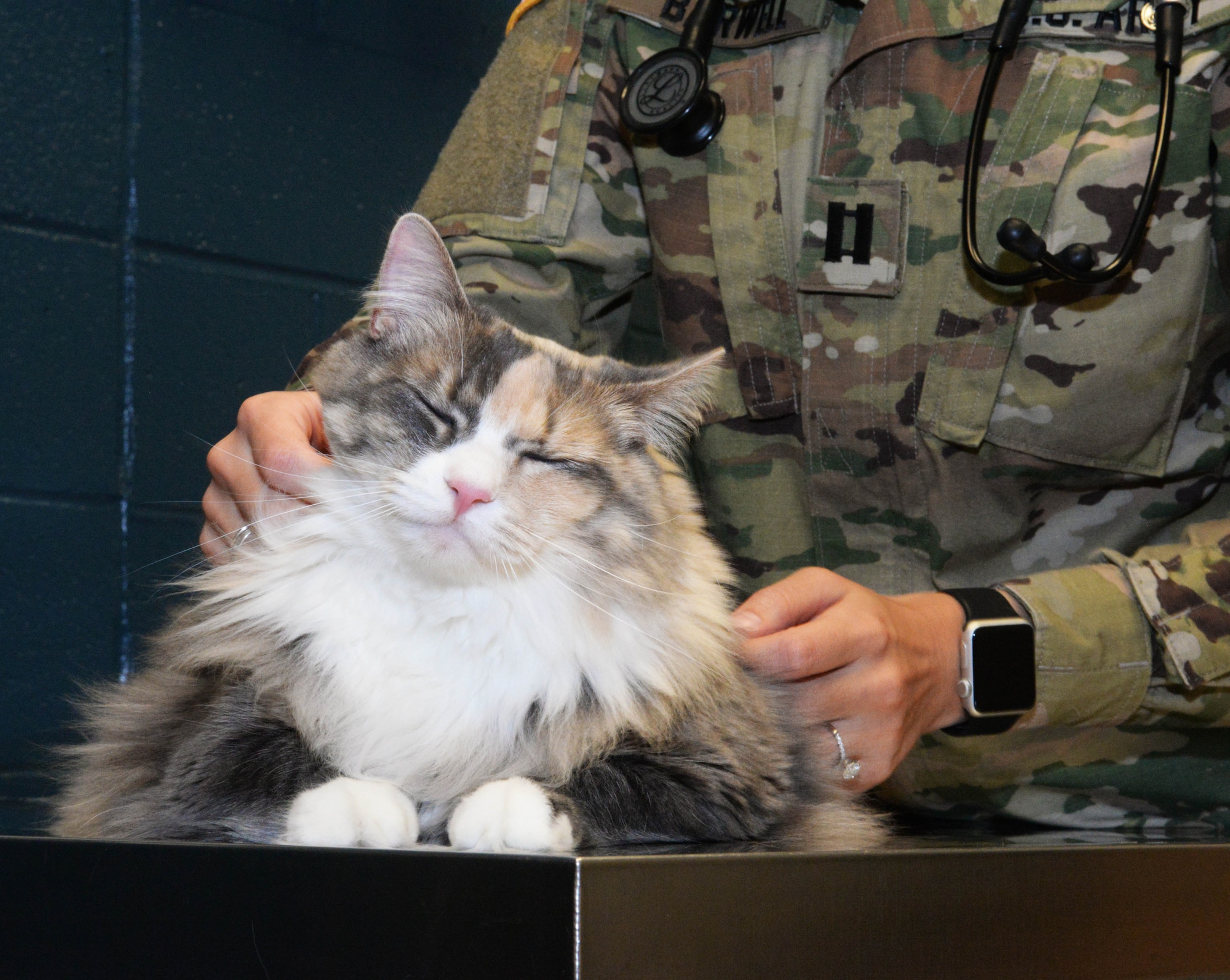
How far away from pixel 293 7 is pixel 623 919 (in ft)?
7.22

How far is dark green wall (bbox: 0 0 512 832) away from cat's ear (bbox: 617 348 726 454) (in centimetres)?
112

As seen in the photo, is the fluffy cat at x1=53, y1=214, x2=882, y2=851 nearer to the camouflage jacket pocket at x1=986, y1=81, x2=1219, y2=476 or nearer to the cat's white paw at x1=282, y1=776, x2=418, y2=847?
the cat's white paw at x1=282, y1=776, x2=418, y2=847

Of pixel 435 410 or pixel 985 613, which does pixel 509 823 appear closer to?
pixel 435 410

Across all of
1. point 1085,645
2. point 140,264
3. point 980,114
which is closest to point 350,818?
point 1085,645

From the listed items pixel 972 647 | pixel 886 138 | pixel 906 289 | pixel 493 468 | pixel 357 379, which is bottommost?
Result: pixel 972 647

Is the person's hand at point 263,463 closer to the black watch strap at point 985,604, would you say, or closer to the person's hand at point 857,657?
the person's hand at point 857,657

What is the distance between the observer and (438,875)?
58cm

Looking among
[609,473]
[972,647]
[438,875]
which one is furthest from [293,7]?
[438,875]

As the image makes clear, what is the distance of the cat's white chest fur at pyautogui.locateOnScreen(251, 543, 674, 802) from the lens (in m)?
0.93

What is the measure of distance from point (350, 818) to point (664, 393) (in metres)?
0.59

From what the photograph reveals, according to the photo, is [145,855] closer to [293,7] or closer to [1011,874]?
[1011,874]

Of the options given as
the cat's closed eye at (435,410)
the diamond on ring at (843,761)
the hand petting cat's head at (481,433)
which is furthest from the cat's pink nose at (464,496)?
the diamond on ring at (843,761)

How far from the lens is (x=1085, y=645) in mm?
1208

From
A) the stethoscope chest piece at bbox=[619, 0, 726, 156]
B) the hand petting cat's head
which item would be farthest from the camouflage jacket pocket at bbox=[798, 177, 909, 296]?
the hand petting cat's head
